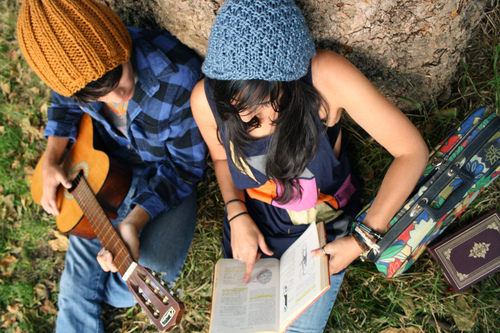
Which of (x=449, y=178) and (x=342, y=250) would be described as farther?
(x=342, y=250)

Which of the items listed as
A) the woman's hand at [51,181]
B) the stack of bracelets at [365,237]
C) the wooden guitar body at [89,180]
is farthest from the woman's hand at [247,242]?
the woman's hand at [51,181]

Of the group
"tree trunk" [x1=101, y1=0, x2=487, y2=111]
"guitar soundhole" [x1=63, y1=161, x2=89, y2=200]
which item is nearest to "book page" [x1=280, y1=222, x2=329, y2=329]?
"tree trunk" [x1=101, y1=0, x2=487, y2=111]

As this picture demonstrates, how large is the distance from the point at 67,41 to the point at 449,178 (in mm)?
1821

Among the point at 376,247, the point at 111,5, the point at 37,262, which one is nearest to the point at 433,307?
the point at 376,247

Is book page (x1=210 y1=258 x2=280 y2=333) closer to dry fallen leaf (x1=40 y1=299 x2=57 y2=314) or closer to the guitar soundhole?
the guitar soundhole

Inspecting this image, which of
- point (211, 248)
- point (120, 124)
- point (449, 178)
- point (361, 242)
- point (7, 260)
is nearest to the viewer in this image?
point (449, 178)

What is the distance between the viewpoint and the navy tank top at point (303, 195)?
168 centimetres

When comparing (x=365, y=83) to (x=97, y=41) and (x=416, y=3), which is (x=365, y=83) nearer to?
(x=416, y=3)

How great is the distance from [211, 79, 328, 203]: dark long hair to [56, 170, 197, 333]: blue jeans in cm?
86

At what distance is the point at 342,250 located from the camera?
1.67m

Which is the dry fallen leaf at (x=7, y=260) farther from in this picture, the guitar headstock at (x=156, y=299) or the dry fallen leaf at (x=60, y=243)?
the guitar headstock at (x=156, y=299)

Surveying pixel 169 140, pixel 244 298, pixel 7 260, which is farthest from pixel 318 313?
pixel 7 260

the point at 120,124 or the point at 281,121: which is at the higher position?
the point at 281,121

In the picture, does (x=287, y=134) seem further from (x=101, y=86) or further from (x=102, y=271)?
(x=102, y=271)
